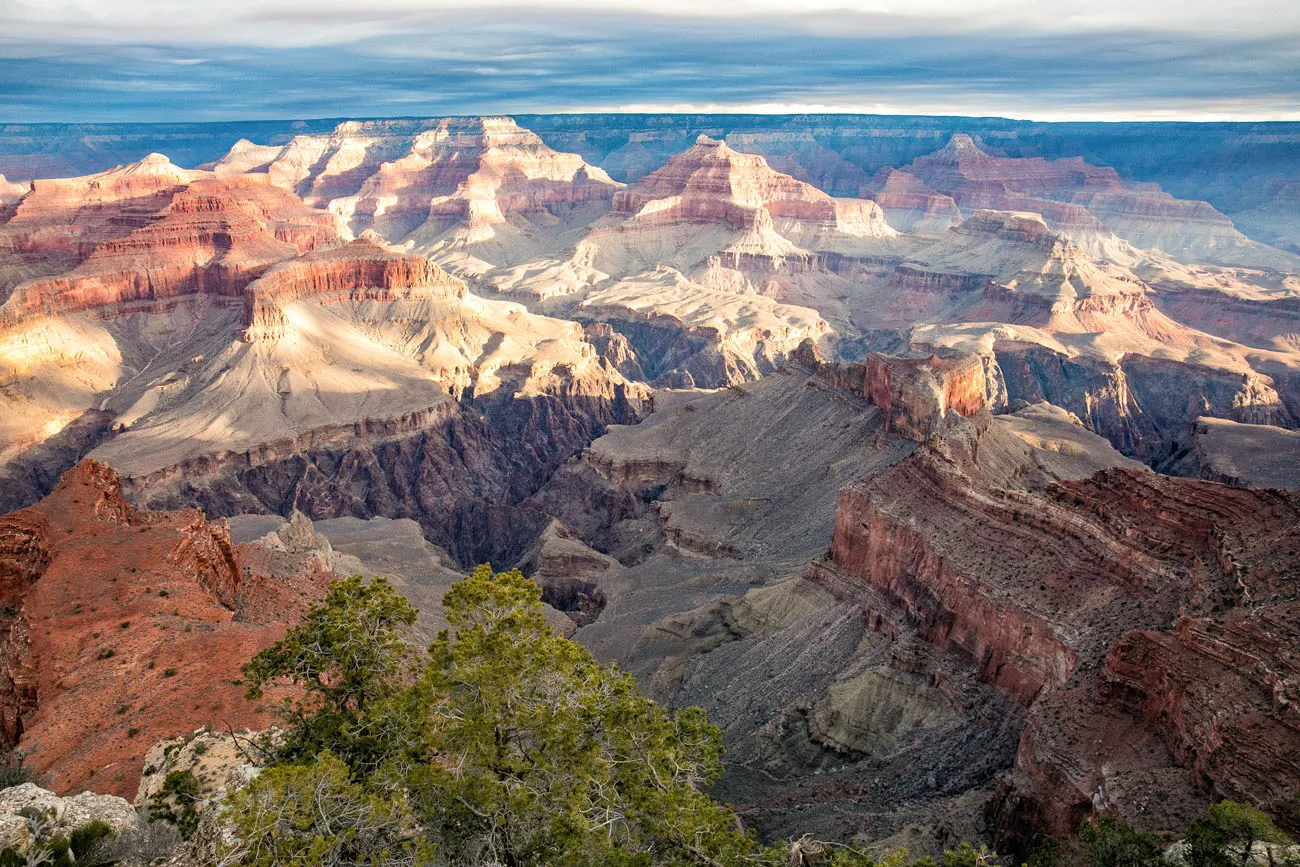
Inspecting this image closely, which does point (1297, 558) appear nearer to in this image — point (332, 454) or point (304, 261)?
point (332, 454)

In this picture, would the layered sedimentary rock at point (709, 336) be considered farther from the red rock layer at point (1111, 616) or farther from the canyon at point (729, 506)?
the red rock layer at point (1111, 616)

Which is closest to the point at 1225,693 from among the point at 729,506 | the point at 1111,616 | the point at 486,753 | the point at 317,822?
the point at 1111,616

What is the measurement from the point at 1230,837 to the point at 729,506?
2437 inches

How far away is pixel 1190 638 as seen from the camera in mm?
30734

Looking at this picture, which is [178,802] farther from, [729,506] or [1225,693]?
[729,506]

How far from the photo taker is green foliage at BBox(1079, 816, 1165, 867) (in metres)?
22.9

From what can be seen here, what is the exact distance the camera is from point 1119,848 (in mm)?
23250

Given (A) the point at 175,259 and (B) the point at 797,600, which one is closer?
(B) the point at 797,600

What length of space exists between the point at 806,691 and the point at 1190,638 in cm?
2139

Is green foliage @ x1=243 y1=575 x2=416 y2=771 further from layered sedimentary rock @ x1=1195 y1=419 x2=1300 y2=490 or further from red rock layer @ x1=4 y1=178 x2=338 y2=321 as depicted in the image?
red rock layer @ x1=4 y1=178 x2=338 y2=321

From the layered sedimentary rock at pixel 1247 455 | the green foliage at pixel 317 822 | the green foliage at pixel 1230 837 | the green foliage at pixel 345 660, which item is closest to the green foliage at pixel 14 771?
the green foliage at pixel 345 660

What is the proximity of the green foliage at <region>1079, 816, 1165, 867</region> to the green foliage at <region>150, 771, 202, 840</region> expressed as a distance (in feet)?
73.0

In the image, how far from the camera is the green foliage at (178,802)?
873 inches

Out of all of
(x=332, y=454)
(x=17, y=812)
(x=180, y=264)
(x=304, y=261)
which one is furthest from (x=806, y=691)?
(x=180, y=264)
